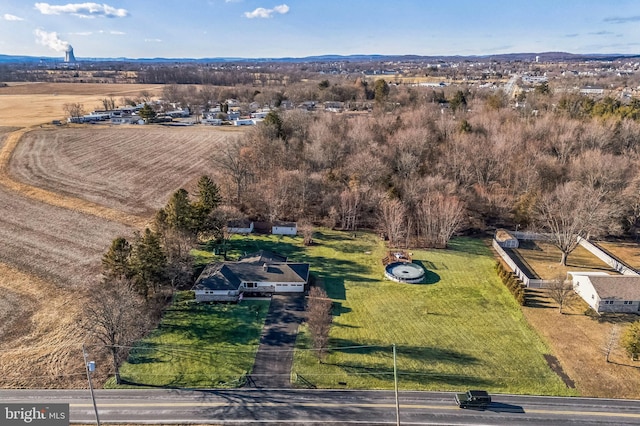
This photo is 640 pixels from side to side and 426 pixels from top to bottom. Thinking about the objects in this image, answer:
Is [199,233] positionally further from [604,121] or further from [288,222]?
[604,121]

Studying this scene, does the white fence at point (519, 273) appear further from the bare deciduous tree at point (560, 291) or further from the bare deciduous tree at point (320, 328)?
the bare deciduous tree at point (320, 328)

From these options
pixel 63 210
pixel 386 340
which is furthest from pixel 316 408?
pixel 63 210

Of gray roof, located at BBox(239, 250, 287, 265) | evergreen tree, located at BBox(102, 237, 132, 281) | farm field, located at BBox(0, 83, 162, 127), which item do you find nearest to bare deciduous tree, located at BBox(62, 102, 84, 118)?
farm field, located at BBox(0, 83, 162, 127)

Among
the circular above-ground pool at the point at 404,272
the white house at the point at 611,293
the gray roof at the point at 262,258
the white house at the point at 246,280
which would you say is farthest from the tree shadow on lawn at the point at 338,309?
the white house at the point at 611,293

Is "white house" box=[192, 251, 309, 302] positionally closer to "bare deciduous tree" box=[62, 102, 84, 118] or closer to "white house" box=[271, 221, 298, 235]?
"white house" box=[271, 221, 298, 235]

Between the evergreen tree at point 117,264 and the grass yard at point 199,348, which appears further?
the evergreen tree at point 117,264

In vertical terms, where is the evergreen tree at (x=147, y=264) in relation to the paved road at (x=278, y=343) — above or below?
above

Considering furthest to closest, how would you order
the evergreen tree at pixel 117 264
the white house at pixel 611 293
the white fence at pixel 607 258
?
the white fence at pixel 607 258 < the white house at pixel 611 293 < the evergreen tree at pixel 117 264
